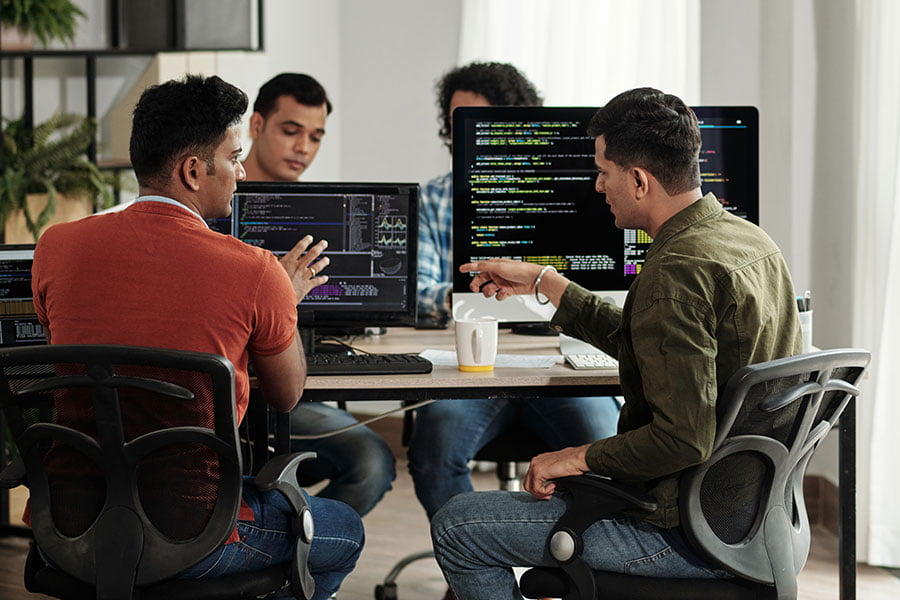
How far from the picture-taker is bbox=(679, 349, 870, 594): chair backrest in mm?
1567

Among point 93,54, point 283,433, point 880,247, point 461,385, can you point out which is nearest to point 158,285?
point 283,433

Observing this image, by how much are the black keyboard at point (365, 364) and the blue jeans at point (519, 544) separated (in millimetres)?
383

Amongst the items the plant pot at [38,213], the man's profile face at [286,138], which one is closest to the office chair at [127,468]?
the man's profile face at [286,138]

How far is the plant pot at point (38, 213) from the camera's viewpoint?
3921 millimetres

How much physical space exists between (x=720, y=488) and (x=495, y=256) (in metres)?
0.85

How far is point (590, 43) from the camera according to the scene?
155 inches

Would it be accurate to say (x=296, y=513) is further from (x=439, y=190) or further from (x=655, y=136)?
(x=439, y=190)

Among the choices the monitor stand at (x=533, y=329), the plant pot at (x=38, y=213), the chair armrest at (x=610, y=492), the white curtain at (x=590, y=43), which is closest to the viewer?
the chair armrest at (x=610, y=492)

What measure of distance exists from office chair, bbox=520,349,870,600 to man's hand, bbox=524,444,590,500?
1.2 inches

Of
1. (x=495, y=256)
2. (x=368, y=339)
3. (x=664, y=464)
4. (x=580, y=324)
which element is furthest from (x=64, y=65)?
(x=664, y=464)

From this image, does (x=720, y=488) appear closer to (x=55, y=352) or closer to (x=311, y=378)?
(x=311, y=378)

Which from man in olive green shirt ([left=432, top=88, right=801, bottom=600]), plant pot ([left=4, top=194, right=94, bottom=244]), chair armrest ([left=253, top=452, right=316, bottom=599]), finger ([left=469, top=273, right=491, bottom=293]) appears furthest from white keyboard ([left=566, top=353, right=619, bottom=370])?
plant pot ([left=4, top=194, right=94, bottom=244])

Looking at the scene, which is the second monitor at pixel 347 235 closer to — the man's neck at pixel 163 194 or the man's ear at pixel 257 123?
the man's neck at pixel 163 194

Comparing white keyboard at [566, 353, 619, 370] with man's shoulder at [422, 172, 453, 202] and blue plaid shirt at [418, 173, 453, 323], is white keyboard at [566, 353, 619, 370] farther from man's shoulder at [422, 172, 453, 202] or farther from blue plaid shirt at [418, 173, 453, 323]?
man's shoulder at [422, 172, 453, 202]
